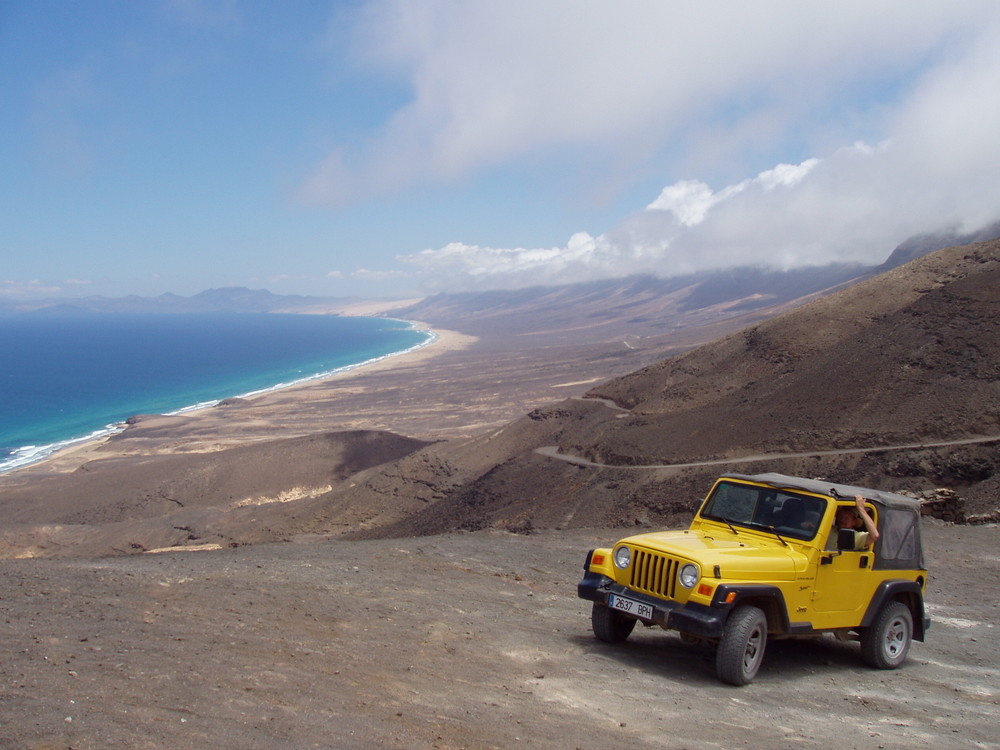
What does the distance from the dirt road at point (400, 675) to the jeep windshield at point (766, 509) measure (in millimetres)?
1539

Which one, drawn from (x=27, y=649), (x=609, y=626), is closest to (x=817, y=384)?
(x=609, y=626)

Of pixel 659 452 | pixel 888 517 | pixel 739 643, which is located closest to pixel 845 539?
pixel 888 517

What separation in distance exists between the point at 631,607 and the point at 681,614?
62 cm

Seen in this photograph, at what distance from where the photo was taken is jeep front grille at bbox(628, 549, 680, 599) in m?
7.38

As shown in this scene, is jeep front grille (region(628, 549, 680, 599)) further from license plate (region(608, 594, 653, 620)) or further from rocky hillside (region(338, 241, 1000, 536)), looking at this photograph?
rocky hillside (region(338, 241, 1000, 536))

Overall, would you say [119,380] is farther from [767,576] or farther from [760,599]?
[767,576]

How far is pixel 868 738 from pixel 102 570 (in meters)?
10.5

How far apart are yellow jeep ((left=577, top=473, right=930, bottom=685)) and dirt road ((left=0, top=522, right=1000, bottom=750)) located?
0.46 metres

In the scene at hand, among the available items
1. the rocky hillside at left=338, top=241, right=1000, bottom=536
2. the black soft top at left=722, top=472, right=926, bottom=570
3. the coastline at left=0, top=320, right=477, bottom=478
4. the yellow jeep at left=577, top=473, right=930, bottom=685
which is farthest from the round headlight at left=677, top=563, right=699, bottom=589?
the coastline at left=0, top=320, right=477, bottom=478

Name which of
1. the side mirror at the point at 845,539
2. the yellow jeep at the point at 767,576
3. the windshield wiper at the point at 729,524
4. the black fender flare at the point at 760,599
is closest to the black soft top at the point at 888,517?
the yellow jeep at the point at 767,576

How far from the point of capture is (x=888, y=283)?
36938 mm

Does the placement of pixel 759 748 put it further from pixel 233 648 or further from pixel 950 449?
pixel 950 449

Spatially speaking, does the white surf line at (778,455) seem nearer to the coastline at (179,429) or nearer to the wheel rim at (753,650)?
the wheel rim at (753,650)

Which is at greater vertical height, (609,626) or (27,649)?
(27,649)
